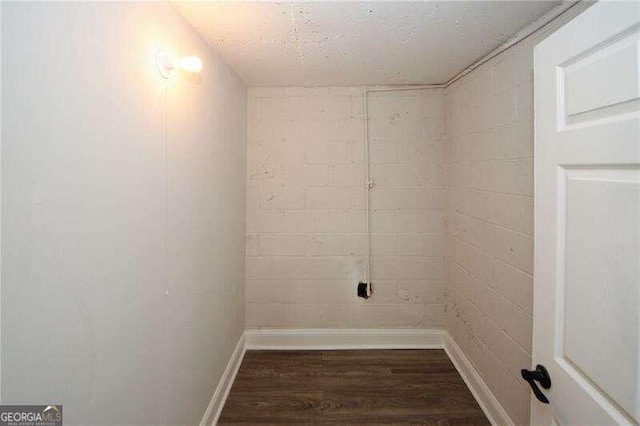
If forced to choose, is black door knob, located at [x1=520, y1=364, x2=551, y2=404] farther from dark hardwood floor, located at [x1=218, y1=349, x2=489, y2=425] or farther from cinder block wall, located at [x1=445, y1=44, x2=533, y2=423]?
dark hardwood floor, located at [x1=218, y1=349, x2=489, y2=425]

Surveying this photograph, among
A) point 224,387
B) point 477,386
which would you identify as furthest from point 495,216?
point 224,387

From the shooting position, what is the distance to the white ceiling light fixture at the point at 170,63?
1.15 metres

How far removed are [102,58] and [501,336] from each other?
2.24 meters

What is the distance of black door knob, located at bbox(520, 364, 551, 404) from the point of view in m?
0.90

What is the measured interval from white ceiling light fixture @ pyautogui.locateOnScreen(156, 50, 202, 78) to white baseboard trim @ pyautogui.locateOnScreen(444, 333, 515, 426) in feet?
7.79

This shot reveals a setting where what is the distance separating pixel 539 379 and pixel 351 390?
4.51 ft

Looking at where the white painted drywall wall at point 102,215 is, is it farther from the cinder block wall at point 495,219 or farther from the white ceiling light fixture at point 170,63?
the cinder block wall at point 495,219

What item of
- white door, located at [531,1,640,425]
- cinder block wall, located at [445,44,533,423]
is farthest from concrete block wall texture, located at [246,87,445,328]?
white door, located at [531,1,640,425]

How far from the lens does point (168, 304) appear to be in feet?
4.07

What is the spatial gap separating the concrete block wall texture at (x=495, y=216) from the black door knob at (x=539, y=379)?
24.7 inches

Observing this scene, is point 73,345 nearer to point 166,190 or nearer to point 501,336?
point 166,190

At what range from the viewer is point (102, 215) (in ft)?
2.82

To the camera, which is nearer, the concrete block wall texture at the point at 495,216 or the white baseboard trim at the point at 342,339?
the concrete block wall texture at the point at 495,216

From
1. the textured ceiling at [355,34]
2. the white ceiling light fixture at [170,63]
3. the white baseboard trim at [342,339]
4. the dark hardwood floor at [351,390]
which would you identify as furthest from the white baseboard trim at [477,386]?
the white ceiling light fixture at [170,63]
